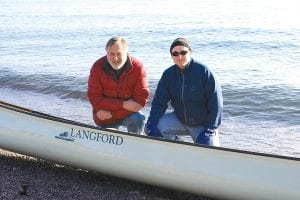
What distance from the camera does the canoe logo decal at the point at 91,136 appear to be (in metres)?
4.87

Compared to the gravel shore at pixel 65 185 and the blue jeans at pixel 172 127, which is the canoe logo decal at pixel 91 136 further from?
the blue jeans at pixel 172 127

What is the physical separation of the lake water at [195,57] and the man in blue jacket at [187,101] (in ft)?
6.26

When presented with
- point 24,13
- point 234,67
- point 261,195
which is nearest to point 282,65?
point 234,67

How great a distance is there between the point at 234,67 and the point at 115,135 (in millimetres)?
8221

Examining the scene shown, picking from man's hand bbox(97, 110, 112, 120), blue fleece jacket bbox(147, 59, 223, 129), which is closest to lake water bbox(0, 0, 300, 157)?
blue fleece jacket bbox(147, 59, 223, 129)

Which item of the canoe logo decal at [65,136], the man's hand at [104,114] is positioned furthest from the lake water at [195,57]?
the canoe logo decal at [65,136]

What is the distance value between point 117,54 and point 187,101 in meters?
0.84

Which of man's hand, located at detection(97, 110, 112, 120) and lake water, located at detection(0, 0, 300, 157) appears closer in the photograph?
man's hand, located at detection(97, 110, 112, 120)

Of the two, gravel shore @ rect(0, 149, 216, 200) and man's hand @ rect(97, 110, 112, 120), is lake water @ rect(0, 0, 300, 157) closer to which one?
man's hand @ rect(97, 110, 112, 120)

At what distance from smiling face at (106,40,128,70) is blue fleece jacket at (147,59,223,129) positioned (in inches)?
18.2

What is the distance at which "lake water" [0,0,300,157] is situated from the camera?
8344mm

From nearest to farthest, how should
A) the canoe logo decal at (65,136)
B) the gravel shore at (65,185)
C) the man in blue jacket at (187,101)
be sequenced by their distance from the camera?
the gravel shore at (65,185) < the man in blue jacket at (187,101) < the canoe logo decal at (65,136)

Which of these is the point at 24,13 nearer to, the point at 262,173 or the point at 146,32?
the point at 146,32

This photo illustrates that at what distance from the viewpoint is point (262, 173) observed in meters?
4.18
